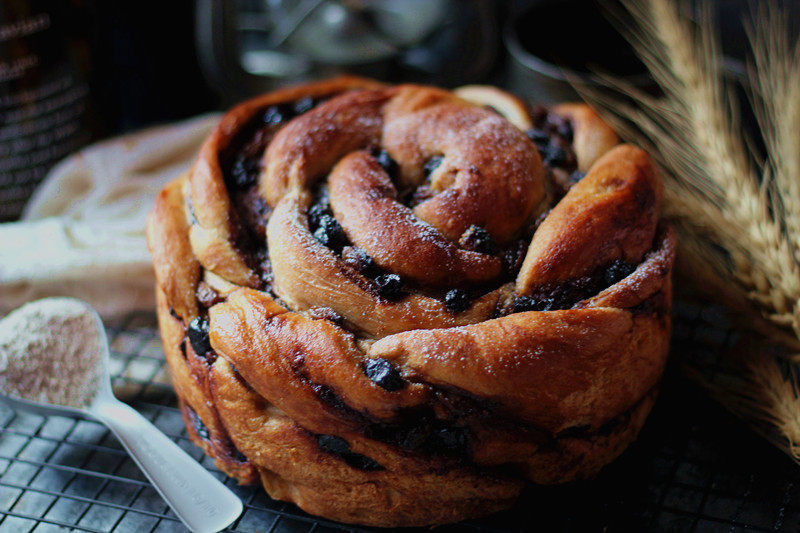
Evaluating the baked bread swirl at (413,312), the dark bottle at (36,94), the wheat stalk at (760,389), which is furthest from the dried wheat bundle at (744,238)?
the dark bottle at (36,94)

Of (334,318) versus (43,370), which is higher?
(334,318)

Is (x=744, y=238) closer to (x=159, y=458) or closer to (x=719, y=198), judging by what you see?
(x=719, y=198)

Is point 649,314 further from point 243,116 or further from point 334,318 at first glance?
point 243,116

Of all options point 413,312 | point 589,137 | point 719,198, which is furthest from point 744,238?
point 413,312

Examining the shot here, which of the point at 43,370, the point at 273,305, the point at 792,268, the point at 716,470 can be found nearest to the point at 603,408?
the point at 716,470

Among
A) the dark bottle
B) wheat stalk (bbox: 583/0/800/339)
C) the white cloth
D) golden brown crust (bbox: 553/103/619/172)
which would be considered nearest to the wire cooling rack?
wheat stalk (bbox: 583/0/800/339)

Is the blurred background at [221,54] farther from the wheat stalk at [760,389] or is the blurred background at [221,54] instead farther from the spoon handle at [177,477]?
the spoon handle at [177,477]
